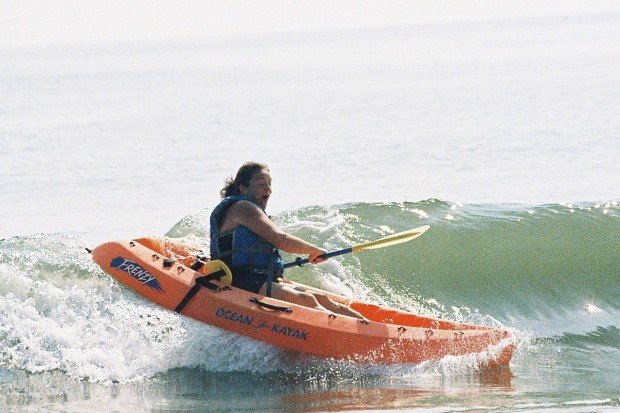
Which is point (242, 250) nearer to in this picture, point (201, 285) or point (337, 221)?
point (201, 285)

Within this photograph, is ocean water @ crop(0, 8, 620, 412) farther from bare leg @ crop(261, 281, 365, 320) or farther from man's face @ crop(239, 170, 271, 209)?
man's face @ crop(239, 170, 271, 209)

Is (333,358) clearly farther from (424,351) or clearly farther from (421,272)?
(421,272)

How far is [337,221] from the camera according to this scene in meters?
11.0

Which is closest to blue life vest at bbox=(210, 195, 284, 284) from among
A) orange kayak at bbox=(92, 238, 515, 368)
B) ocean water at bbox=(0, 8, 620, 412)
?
orange kayak at bbox=(92, 238, 515, 368)

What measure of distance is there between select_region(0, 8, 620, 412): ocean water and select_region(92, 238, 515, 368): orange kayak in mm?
91

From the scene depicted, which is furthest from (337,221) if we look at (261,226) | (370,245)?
(261,226)

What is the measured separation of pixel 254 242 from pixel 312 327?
0.74 metres

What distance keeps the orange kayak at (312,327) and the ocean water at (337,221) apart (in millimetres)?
91

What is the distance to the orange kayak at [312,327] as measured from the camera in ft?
23.8

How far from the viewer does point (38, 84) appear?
36281 mm

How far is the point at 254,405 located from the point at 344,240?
13.3 feet

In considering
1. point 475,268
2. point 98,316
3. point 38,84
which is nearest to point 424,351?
point 98,316

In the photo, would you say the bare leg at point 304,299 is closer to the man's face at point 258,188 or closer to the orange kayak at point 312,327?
the orange kayak at point 312,327

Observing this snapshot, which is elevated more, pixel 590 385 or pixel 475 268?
pixel 475 268
